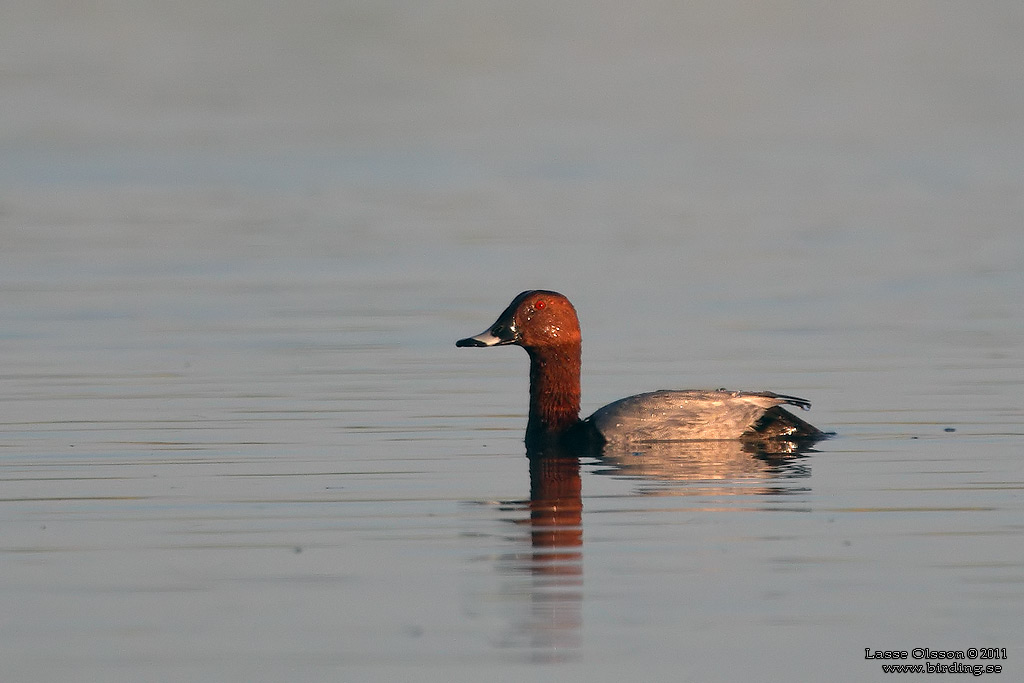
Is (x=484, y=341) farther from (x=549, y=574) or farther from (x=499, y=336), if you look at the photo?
(x=549, y=574)

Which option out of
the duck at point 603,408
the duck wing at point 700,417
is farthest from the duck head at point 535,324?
the duck wing at point 700,417

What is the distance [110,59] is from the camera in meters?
50.3

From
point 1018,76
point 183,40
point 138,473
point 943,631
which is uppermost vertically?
point 183,40

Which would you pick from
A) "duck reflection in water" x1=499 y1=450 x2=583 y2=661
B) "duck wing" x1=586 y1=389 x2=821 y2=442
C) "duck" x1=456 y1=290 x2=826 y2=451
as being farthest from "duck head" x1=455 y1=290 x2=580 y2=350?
"duck reflection in water" x1=499 y1=450 x2=583 y2=661

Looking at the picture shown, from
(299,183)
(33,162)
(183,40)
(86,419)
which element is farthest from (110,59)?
(86,419)

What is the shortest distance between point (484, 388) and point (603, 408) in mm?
2289

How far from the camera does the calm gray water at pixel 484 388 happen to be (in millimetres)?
7344

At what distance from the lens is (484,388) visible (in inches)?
551

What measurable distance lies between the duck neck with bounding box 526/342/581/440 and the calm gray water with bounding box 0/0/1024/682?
32 cm

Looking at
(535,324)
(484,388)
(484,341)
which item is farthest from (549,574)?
(484,388)

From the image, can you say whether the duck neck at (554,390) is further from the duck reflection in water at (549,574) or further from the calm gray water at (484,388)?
the duck reflection in water at (549,574)

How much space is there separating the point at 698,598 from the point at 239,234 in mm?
15975

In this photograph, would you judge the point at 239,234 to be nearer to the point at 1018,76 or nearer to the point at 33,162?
the point at 33,162

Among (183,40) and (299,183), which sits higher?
(183,40)
